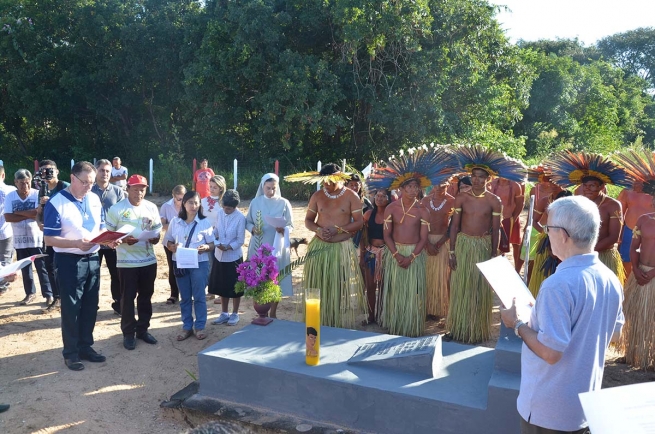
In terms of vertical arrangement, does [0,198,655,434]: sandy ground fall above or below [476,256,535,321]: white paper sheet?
below

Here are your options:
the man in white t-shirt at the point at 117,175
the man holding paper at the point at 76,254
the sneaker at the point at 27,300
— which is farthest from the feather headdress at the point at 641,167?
the man in white t-shirt at the point at 117,175

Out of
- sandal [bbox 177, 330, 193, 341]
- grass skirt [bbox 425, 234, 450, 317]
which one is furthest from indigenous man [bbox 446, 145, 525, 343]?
sandal [bbox 177, 330, 193, 341]

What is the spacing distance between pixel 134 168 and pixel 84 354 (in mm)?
17995

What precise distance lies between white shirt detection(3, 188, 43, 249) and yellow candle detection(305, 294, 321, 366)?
4114 mm

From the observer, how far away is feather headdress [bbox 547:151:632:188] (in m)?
5.16

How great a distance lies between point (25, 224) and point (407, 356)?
4.93m

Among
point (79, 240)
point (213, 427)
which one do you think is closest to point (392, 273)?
point (79, 240)

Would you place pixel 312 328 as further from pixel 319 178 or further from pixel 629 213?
pixel 629 213

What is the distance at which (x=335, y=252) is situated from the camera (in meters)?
5.51

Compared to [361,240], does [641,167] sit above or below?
above

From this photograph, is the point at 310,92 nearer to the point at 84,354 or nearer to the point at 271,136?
the point at 271,136

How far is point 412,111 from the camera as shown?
16562mm

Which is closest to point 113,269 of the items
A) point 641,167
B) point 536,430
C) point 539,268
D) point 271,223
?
point 271,223

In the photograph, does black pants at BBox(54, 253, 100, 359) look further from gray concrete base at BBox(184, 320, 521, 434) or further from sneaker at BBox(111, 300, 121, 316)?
gray concrete base at BBox(184, 320, 521, 434)
